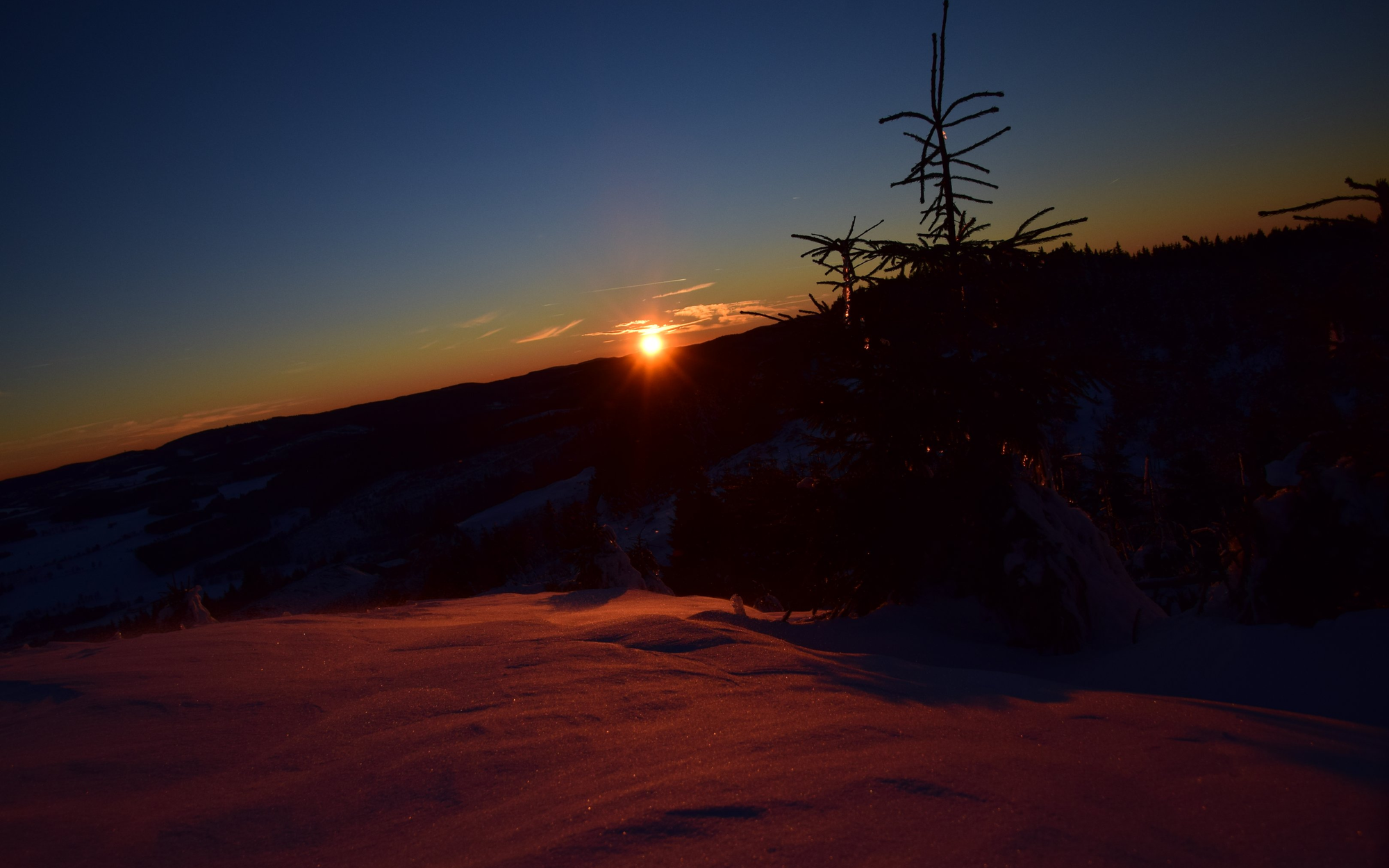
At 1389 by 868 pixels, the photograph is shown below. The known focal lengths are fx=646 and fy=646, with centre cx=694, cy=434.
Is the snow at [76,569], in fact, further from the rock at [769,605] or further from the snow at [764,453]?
the rock at [769,605]

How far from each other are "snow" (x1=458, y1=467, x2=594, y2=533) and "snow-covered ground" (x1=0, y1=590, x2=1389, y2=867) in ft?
86.6

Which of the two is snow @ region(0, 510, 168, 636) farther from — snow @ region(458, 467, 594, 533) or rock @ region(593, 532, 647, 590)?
rock @ region(593, 532, 647, 590)

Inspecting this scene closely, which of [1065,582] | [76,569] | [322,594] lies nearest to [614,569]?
[1065,582]

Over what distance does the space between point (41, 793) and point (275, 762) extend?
0.53 metres

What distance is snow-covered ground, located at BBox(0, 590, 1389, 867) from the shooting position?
4.61 feet

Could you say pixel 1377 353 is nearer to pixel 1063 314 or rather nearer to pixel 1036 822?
pixel 1036 822

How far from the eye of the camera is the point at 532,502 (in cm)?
3388

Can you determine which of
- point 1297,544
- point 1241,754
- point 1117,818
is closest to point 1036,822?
point 1117,818

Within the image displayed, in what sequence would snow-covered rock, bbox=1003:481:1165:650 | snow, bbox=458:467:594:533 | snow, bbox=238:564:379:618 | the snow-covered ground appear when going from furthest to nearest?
snow, bbox=458:467:594:533 < snow, bbox=238:564:379:618 < snow-covered rock, bbox=1003:481:1165:650 < the snow-covered ground

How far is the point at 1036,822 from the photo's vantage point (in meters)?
1.45

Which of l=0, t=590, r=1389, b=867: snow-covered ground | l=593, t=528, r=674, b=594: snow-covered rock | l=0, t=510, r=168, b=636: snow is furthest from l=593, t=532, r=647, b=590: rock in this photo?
l=0, t=510, r=168, b=636: snow

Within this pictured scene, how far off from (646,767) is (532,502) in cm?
3319

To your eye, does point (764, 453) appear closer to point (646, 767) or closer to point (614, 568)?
point (614, 568)

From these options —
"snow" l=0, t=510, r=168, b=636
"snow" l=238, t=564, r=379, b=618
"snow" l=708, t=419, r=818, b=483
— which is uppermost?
"snow" l=708, t=419, r=818, b=483
